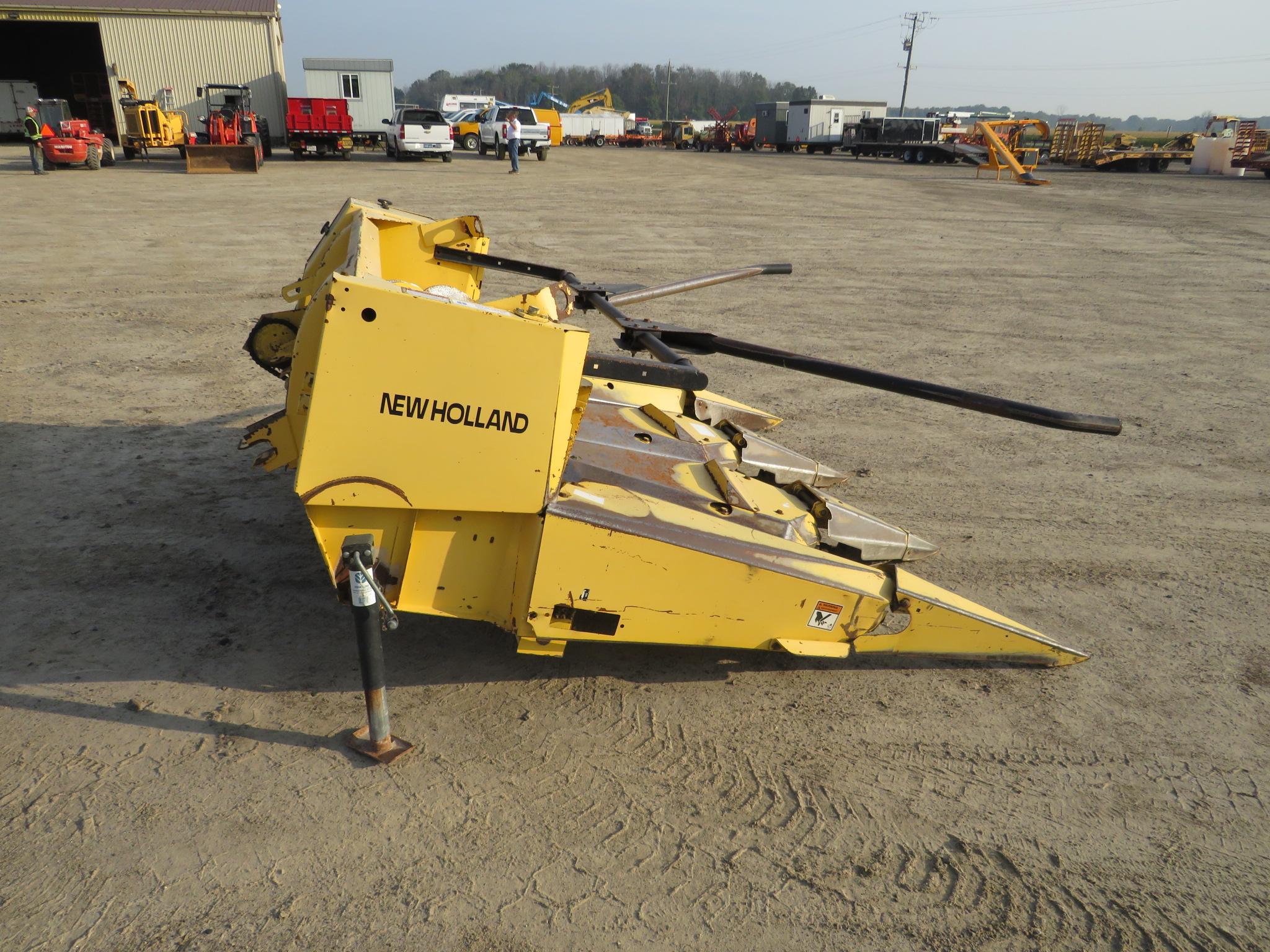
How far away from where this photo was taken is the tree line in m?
116

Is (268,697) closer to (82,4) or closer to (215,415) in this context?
(215,415)

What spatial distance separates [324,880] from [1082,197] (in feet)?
79.9

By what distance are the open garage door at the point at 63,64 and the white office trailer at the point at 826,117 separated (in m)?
30.4

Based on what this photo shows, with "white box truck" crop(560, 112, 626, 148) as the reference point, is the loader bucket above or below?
below

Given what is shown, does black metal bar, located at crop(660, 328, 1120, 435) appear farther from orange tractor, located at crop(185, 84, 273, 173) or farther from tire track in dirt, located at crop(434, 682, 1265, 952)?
orange tractor, located at crop(185, 84, 273, 173)

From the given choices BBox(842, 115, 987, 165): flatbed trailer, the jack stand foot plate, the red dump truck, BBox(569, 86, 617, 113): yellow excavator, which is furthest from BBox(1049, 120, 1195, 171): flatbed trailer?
the jack stand foot plate

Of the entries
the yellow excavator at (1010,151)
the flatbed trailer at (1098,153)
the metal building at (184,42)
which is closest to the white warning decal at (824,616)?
the yellow excavator at (1010,151)

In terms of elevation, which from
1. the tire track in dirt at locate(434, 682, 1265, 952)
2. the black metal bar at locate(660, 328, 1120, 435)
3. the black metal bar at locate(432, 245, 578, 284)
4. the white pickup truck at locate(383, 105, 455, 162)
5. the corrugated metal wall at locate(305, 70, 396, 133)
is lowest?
the tire track in dirt at locate(434, 682, 1265, 952)

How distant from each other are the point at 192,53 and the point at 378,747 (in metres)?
33.1

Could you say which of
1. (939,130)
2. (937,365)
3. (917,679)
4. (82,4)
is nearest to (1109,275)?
(937,365)

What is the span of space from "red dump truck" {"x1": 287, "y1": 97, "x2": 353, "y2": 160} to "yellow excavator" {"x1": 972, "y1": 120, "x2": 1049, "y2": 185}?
1979 cm

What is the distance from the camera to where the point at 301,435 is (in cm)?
328

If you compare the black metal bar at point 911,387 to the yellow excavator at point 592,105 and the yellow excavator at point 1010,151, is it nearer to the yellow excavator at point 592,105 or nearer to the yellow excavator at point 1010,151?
the yellow excavator at point 1010,151

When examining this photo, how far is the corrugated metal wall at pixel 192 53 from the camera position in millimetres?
28703
